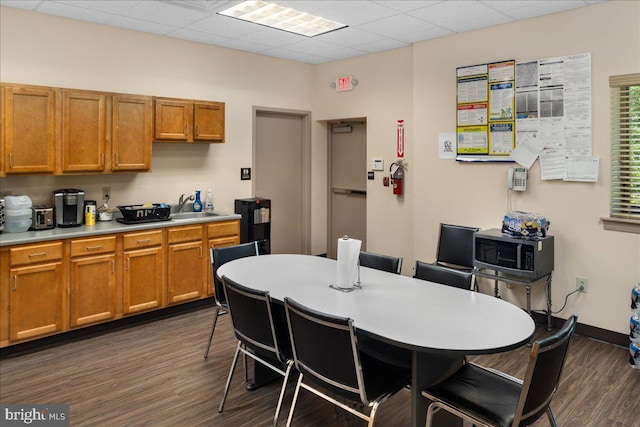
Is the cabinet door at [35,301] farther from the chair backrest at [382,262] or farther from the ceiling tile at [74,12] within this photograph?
the chair backrest at [382,262]

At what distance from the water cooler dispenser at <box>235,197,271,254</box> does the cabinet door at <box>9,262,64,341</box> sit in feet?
6.49

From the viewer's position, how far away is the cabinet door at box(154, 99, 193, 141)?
444 centimetres

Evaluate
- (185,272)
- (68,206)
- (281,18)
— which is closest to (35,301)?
(68,206)

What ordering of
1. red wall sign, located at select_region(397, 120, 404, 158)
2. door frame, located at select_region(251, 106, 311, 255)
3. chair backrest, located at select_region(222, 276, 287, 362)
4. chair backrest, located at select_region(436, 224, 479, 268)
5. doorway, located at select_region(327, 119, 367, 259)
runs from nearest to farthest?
chair backrest, located at select_region(222, 276, 287, 362)
chair backrest, located at select_region(436, 224, 479, 268)
red wall sign, located at select_region(397, 120, 404, 158)
doorway, located at select_region(327, 119, 367, 259)
door frame, located at select_region(251, 106, 311, 255)

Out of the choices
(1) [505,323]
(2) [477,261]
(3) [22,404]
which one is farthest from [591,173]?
(3) [22,404]

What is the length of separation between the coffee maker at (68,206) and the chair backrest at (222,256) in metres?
1.42

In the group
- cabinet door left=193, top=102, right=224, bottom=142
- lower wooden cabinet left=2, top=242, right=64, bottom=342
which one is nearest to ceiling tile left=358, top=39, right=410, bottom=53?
cabinet door left=193, top=102, right=224, bottom=142

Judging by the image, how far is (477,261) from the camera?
13.4 feet

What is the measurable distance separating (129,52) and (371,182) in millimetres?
2961

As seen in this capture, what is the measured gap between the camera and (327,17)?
408 cm

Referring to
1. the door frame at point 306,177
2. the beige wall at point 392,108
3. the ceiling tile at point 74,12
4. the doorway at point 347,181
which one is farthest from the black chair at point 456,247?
the ceiling tile at point 74,12

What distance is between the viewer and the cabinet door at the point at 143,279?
13.3ft

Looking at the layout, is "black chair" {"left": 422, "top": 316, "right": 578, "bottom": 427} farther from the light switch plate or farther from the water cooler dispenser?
the light switch plate

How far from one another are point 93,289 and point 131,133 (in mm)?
1416
